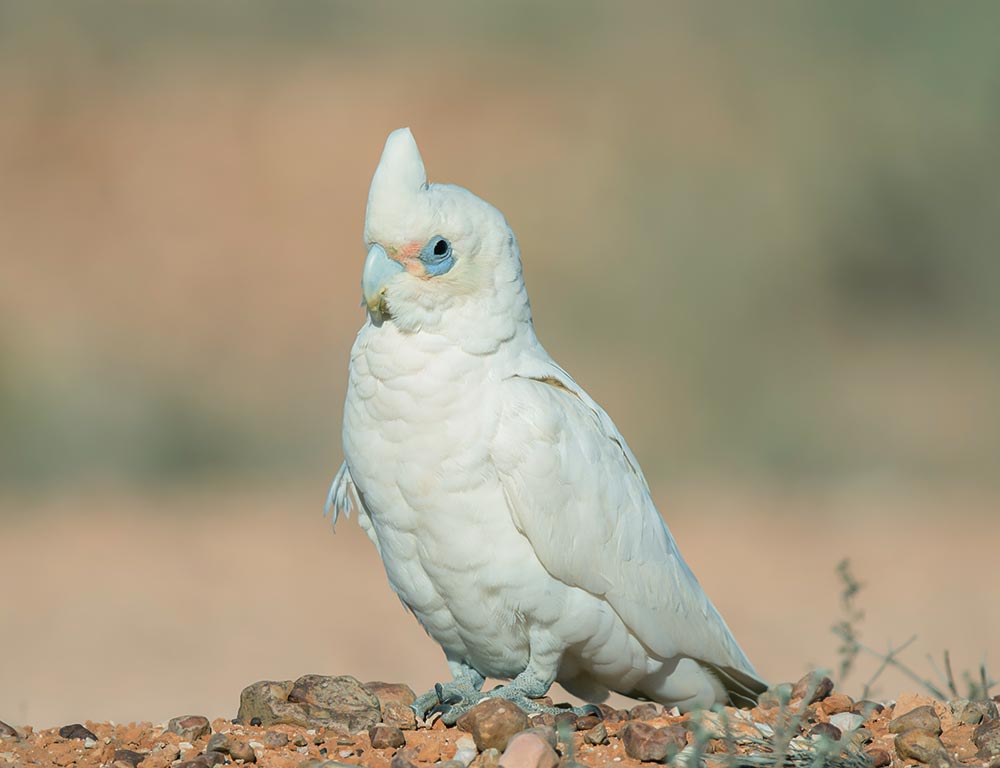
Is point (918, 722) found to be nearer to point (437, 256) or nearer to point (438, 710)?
point (438, 710)

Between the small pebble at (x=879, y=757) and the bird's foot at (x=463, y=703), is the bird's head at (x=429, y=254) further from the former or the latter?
the small pebble at (x=879, y=757)

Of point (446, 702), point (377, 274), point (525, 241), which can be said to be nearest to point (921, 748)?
point (446, 702)

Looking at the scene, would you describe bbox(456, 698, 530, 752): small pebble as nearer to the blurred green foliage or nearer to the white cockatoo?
the white cockatoo

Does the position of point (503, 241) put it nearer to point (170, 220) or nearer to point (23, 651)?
point (23, 651)

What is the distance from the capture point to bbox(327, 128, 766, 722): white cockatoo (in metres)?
5.65

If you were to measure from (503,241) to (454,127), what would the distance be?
17.9m

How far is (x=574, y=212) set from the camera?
2222cm

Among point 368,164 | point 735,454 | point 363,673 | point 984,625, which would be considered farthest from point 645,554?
point 368,164

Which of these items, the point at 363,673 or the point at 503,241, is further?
the point at 363,673

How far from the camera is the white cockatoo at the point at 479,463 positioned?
5648 millimetres

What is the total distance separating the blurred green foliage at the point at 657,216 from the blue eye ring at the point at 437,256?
42.7 feet

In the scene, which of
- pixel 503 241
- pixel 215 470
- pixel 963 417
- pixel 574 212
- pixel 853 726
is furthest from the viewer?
pixel 574 212

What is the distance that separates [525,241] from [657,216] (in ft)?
6.93

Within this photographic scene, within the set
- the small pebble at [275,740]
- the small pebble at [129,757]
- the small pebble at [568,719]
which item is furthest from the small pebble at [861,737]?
the small pebble at [129,757]
